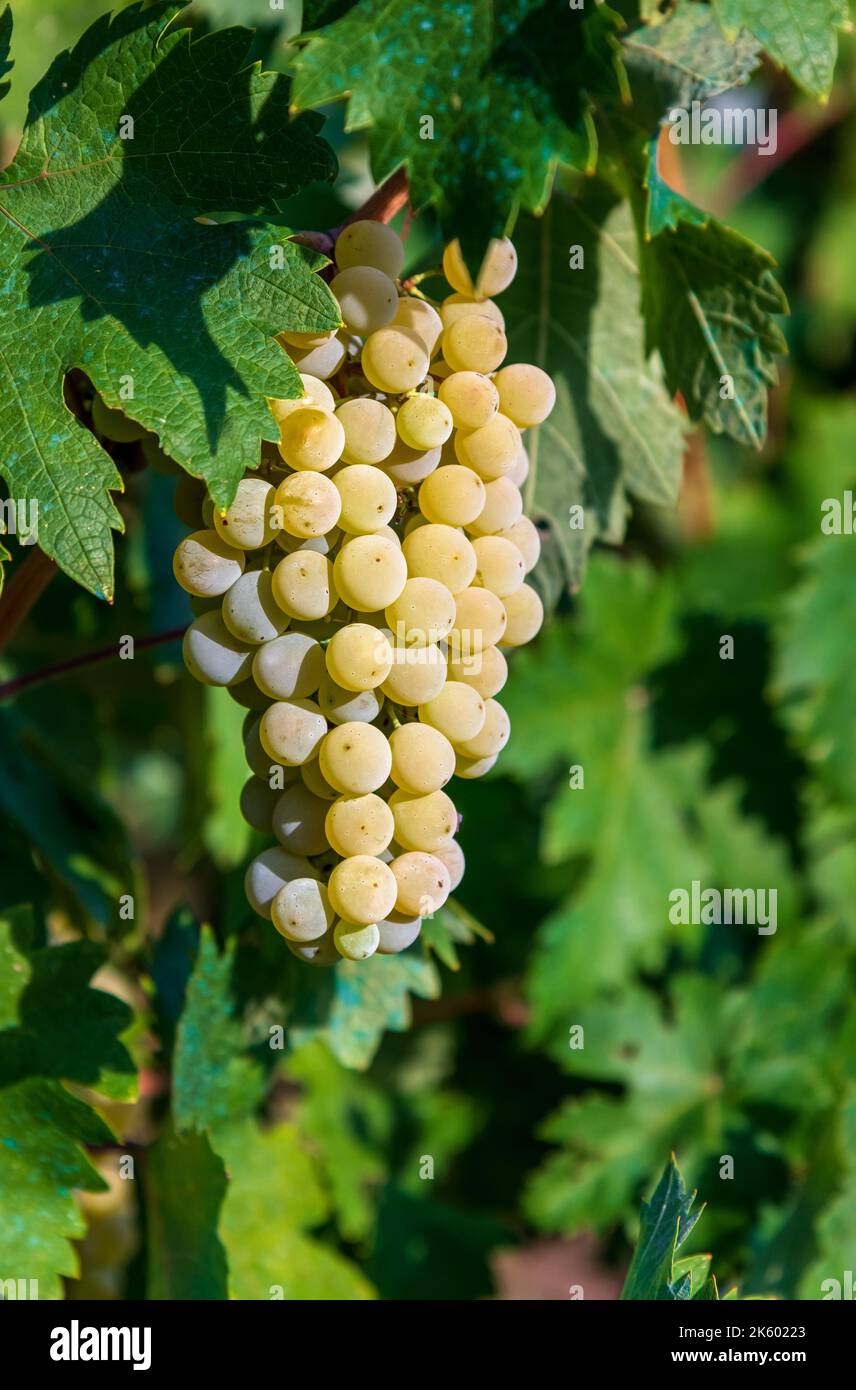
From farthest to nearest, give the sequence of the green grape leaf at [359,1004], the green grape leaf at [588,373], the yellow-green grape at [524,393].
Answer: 1. the green grape leaf at [359,1004]
2. the green grape leaf at [588,373]
3. the yellow-green grape at [524,393]

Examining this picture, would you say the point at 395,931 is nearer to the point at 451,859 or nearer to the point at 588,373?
the point at 451,859

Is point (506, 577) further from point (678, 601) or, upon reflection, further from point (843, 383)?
point (843, 383)

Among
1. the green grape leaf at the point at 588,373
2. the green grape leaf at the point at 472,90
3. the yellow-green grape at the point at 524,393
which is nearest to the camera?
the green grape leaf at the point at 472,90

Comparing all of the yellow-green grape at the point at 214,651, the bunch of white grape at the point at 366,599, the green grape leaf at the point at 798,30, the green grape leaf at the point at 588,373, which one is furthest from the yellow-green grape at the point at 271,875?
the green grape leaf at the point at 798,30

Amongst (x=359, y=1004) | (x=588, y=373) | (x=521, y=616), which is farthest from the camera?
(x=359, y=1004)

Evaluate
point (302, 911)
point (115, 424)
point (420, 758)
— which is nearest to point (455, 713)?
point (420, 758)

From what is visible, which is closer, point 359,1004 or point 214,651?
point 214,651

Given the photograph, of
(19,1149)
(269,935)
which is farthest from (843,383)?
(19,1149)

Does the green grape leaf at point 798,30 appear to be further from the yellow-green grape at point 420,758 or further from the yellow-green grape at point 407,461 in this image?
the yellow-green grape at point 420,758
